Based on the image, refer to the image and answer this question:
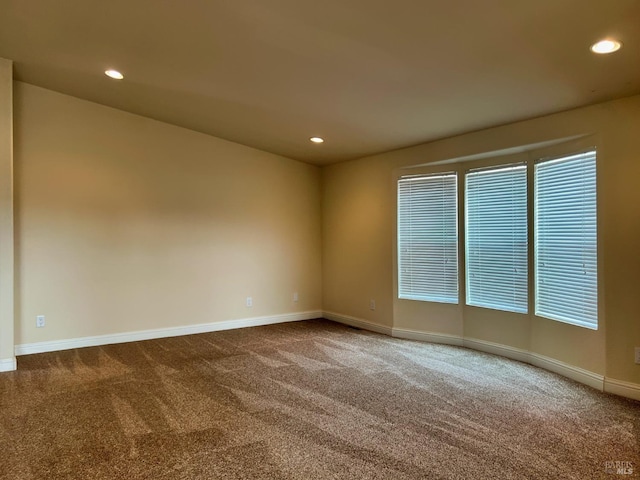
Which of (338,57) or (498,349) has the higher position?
(338,57)

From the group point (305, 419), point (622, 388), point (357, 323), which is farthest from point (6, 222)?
point (622, 388)

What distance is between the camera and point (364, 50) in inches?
110

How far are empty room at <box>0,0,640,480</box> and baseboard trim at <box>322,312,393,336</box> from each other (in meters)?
0.05

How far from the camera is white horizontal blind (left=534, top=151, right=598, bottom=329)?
3.41 meters

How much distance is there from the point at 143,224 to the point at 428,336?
3730 millimetres

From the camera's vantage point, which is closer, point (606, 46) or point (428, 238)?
point (606, 46)

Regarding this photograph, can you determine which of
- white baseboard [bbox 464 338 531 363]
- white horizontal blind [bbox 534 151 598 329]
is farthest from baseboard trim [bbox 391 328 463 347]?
white horizontal blind [bbox 534 151 598 329]

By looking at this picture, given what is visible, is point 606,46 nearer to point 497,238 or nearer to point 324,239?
point 497,238

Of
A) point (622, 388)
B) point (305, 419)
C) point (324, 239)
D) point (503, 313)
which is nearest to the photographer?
point (305, 419)

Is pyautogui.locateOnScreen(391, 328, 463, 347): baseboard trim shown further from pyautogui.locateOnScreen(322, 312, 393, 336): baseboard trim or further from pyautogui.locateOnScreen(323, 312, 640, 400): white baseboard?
pyautogui.locateOnScreen(322, 312, 393, 336): baseboard trim

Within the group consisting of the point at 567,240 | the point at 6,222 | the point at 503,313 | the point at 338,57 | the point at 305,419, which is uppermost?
the point at 338,57

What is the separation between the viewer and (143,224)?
506 centimetres

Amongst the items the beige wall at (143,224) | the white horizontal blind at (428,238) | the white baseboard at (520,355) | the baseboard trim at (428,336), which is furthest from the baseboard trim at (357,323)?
the white horizontal blind at (428,238)

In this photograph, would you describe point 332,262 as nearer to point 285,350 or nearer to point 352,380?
point 285,350
